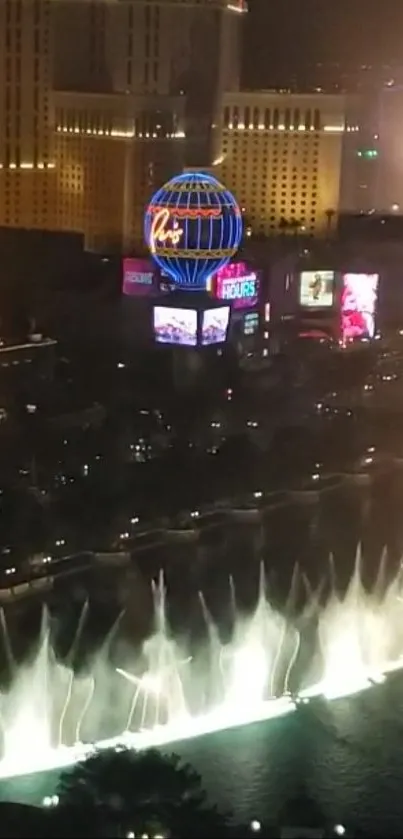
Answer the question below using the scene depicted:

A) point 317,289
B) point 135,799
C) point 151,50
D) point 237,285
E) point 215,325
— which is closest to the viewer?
point 135,799

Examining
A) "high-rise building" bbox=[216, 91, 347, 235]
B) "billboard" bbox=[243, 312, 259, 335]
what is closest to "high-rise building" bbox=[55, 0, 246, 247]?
"high-rise building" bbox=[216, 91, 347, 235]

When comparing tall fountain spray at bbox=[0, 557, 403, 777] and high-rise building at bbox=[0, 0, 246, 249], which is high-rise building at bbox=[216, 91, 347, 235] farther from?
tall fountain spray at bbox=[0, 557, 403, 777]

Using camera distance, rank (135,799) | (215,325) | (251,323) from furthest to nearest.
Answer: (251,323) < (215,325) < (135,799)

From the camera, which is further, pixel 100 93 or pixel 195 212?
pixel 100 93

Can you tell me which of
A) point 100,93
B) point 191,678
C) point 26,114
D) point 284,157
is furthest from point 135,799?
point 284,157

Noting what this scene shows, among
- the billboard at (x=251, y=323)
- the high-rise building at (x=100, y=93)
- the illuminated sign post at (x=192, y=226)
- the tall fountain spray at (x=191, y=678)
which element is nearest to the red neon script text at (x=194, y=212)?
the illuminated sign post at (x=192, y=226)

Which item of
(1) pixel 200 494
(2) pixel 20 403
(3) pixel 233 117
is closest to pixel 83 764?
(1) pixel 200 494

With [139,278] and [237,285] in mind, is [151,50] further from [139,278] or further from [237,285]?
[237,285]

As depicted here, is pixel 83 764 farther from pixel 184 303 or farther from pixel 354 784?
pixel 184 303
